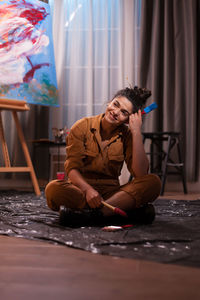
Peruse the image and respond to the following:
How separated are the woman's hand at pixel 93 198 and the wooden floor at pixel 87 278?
0.35 metres

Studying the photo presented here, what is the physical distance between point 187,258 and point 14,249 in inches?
18.5

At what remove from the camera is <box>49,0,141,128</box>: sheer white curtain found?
3.30 m

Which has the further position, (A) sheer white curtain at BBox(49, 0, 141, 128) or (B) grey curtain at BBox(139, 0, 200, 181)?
(A) sheer white curtain at BBox(49, 0, 141, 128)

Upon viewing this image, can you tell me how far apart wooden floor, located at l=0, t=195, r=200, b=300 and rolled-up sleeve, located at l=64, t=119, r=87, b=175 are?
20.1 inches

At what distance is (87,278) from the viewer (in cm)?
68

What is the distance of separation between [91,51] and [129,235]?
2574mm

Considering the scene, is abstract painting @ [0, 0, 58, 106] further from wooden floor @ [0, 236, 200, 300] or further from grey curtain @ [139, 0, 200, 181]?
wooden floor @ [0, 236, 200, 300]

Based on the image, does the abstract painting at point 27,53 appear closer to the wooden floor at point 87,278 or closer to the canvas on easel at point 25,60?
the canvas on easel at point 25,60

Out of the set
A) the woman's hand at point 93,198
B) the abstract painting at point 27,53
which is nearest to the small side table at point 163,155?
the abstract painting at point 27,53

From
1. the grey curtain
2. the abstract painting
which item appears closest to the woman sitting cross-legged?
the abstract painting

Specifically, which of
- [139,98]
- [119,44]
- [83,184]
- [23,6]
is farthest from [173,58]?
[83,184]

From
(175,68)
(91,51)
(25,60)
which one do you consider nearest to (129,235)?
(25,60)

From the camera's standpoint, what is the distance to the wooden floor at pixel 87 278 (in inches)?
23.4

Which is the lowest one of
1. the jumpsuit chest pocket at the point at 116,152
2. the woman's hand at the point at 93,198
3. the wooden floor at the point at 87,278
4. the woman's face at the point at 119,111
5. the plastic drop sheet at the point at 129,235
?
the plastic drop sheet at the point at 129,235
